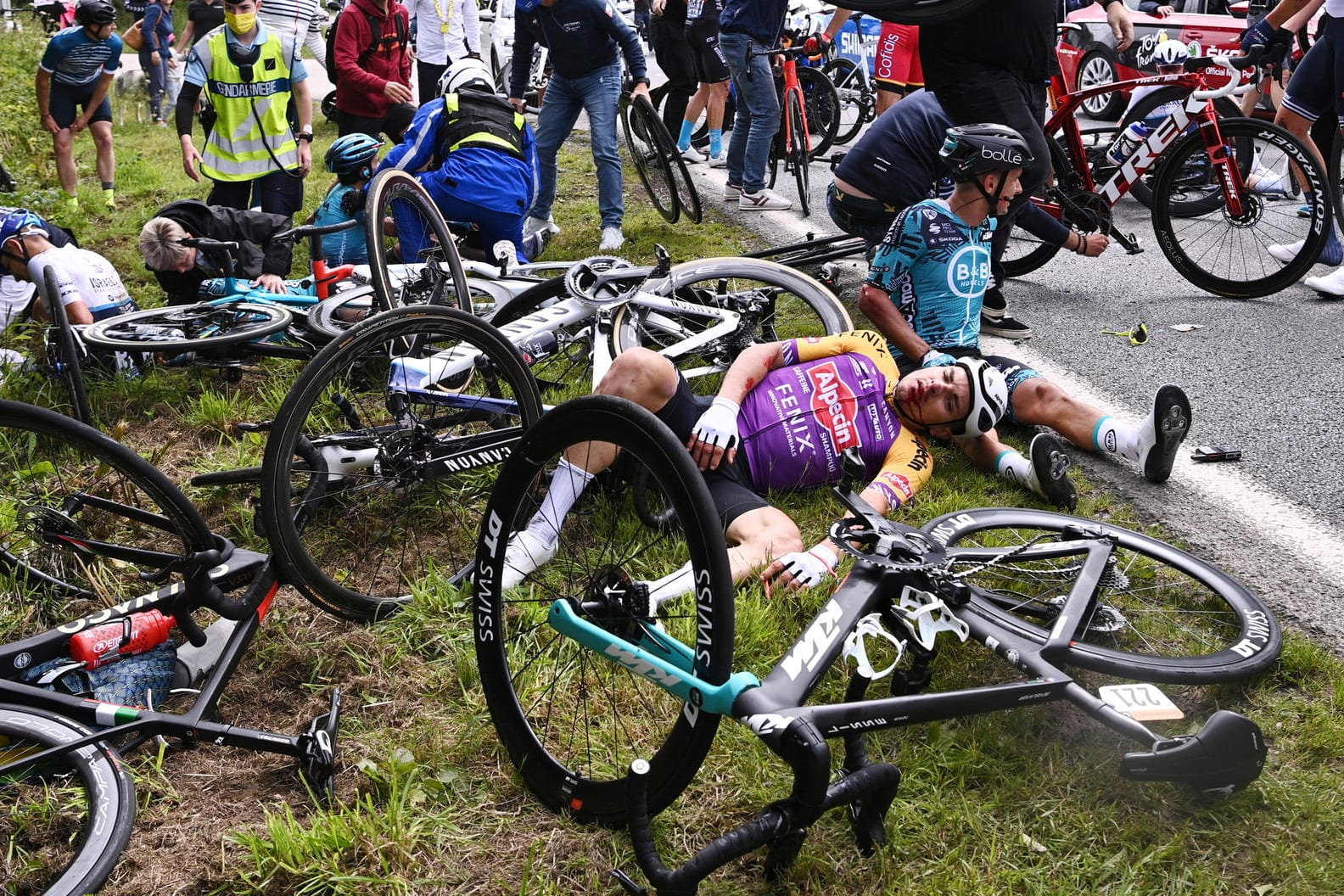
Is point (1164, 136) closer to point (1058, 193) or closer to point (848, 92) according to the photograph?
point (1058, 193)

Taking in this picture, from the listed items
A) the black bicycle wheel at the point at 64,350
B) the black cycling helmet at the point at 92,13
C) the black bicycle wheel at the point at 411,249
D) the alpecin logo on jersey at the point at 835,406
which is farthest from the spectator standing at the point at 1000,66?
the black cycling helmet at the point at 92,13

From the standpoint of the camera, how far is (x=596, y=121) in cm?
786

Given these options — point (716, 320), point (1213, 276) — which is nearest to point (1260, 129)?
point (1213, 276)

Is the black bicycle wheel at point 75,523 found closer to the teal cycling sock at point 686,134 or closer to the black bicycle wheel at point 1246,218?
the black bicycle wheel at point 1246,218

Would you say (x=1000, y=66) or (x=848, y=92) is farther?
(x=848, y=92)

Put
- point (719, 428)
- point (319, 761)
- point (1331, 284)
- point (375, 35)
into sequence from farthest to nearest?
point (375, 35) → point (1331, 284) → point (719, 428) → point (319, 761)

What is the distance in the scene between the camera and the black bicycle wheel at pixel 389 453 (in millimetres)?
3158

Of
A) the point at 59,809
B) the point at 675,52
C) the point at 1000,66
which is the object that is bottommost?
the point at 59,809

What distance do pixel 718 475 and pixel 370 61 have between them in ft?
19.4

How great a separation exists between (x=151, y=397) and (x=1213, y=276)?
5.88m

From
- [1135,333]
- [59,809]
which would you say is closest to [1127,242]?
[1135,333]

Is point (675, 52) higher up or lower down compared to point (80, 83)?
higher up

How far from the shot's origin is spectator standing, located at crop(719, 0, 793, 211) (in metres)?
8.28

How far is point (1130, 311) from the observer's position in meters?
6.13
